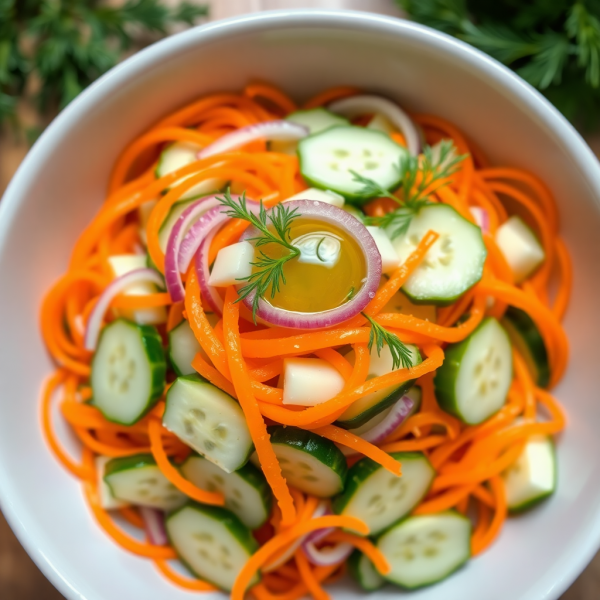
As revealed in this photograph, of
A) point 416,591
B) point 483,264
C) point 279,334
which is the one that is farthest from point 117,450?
point 483,264

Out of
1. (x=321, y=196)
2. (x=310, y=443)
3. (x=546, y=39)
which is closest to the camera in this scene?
(x=310, y=443)

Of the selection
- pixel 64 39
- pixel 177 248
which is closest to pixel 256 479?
pixel 177 248

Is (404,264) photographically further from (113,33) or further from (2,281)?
(113,33)

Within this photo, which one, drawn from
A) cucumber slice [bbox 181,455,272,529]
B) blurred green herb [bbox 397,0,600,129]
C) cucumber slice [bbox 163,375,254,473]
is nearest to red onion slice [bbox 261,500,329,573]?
cucumber slice [bbox 181,455,272,529]

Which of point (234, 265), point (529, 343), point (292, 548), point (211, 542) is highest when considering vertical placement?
point (529, 343)

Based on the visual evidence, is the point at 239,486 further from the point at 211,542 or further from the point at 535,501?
the point at 535,501

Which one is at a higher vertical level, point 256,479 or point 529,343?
point 529,343

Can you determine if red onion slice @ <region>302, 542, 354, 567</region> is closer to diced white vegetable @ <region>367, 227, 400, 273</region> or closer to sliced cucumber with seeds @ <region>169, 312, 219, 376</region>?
sliced cucumber with seeds @ <region>169, 312, 219, 376</region>
